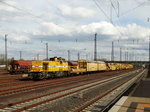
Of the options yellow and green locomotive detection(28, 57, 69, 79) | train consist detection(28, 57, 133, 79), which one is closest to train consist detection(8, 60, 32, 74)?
train consist detection(28, 57, 133, 79)

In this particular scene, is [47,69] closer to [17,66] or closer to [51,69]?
[51,69]

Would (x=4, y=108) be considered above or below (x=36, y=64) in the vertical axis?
below

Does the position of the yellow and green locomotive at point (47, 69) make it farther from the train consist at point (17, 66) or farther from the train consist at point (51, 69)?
the train consist at point (17, 66)

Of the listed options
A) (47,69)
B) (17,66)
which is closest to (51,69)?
(47,69)

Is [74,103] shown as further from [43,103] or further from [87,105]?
[43,103]

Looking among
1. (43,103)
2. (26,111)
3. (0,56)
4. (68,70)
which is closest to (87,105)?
(43,103)

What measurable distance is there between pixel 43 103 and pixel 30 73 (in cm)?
1726

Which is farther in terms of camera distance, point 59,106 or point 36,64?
point 36,64

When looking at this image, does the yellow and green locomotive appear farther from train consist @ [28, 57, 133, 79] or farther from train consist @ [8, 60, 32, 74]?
train consist @ [8, 60, 32, 74]

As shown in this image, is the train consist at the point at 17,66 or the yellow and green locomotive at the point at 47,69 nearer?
the yellow and green locomotive at the point at 47,69

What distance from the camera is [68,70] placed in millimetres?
37656

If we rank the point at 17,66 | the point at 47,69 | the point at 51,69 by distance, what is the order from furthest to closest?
the point at 17,66, the point at 51,69, the point at 47,69

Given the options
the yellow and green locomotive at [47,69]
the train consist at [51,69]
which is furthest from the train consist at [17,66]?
the yellow and green locomotive at [47,69]

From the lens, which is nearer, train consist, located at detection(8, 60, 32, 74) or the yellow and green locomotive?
the yellow and green locomotive
